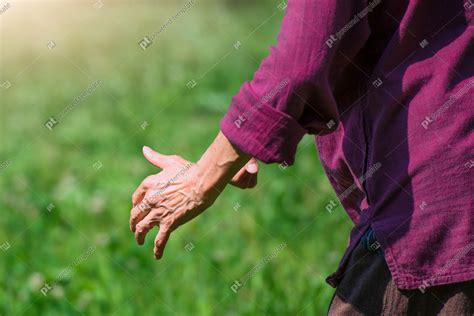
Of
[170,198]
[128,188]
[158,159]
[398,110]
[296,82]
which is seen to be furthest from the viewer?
[128,188]

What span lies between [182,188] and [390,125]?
1.40 ft

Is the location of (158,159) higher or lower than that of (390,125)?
higher

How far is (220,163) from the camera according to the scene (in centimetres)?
180

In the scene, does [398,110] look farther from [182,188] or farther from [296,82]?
[182,188]

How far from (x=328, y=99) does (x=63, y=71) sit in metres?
6.90

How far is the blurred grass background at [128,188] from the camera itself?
3.60 metres

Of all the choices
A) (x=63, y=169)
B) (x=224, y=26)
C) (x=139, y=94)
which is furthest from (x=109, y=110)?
(x=224, y=26)

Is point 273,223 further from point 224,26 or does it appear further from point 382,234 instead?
point 224,26

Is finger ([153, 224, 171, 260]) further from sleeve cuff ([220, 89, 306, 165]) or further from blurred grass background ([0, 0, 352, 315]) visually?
blurred grass background ([0, 0, 352, 315])

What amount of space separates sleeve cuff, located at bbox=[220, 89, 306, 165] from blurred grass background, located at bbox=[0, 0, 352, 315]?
5.59 ft

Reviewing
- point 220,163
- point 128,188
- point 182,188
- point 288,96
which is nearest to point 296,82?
point 288,96

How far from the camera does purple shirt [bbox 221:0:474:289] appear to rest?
171 centimetres

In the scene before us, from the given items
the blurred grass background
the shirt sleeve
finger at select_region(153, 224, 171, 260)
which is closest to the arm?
the shirt sleeve

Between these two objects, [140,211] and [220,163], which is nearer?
[220,163]
